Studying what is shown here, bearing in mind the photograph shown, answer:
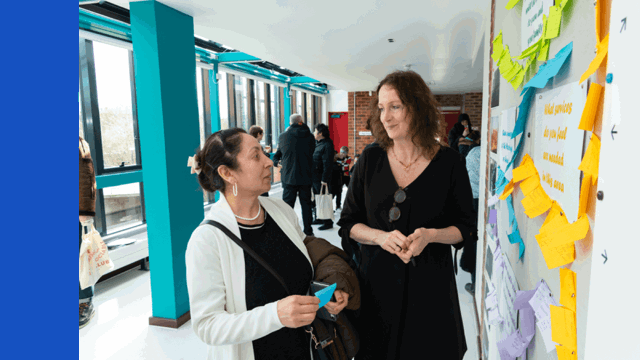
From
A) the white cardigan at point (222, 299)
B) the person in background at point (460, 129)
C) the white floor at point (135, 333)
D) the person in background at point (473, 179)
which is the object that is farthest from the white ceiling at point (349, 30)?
the white floor at point (135, 333)

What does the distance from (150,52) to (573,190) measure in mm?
2949

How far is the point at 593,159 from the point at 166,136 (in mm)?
2868

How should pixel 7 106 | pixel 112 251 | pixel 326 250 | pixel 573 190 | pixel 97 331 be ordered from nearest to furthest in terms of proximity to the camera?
pixel 7 106
pixel 573 190
pixel 326 250
pixel 97 331
pixel 112 251

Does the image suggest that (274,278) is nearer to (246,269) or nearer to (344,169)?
(246,269)

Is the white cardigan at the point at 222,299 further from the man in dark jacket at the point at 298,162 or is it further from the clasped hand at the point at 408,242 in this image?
the man in dark jacket at the point at 298,162

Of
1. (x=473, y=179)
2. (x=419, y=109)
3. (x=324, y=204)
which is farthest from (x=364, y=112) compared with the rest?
(x=419, y=109)

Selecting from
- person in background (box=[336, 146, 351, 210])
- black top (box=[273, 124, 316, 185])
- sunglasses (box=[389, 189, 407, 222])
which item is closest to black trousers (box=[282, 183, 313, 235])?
black top (box=[273, 124, 316, 185])

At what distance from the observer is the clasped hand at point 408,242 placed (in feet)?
3.86

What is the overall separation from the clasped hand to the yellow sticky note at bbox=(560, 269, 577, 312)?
1.70 feet

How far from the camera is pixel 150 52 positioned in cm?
280

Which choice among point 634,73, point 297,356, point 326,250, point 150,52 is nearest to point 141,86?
point 150,52

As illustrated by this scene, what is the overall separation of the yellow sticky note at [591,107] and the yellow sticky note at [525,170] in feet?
1.26

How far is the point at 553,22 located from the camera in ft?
2.56

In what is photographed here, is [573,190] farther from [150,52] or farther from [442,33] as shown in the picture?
[442,33]
